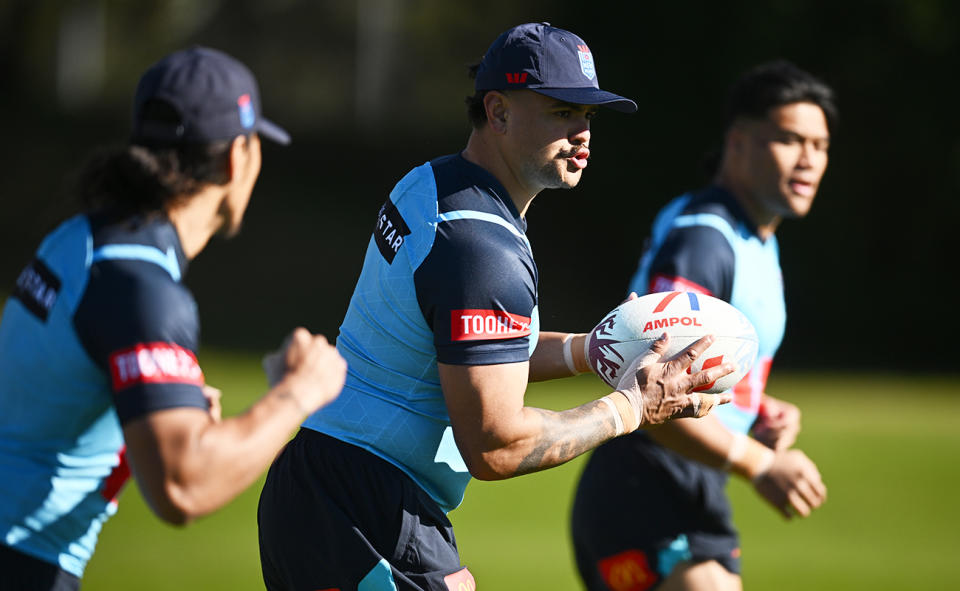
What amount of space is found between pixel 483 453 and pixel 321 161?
2775 centimetres

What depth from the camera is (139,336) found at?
3.00 m

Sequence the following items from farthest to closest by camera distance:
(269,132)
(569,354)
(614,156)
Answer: (614,156) < (569,354) < (269,132)

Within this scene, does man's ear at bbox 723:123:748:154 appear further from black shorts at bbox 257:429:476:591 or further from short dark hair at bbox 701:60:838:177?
black shorts at bbox 257:429:476:591

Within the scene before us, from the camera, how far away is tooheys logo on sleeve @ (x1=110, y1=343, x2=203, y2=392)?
299 centimetres

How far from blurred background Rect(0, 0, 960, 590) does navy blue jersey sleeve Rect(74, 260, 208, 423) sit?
0.57 metres

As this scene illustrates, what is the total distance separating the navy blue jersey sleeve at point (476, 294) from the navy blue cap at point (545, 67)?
563mm

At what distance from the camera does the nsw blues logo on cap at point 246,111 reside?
341 centimetres

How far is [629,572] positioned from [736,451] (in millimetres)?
813

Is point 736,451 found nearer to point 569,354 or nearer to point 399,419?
point 569,354

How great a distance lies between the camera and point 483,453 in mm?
3607

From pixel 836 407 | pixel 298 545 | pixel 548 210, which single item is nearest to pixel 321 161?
pixel 548 210

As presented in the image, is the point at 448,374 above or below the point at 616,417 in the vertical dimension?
above

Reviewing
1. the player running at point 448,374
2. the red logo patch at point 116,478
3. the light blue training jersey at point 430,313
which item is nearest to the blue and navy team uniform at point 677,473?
the player running at point 448,374

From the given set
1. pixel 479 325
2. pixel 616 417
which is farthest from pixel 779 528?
pixel 479 325
